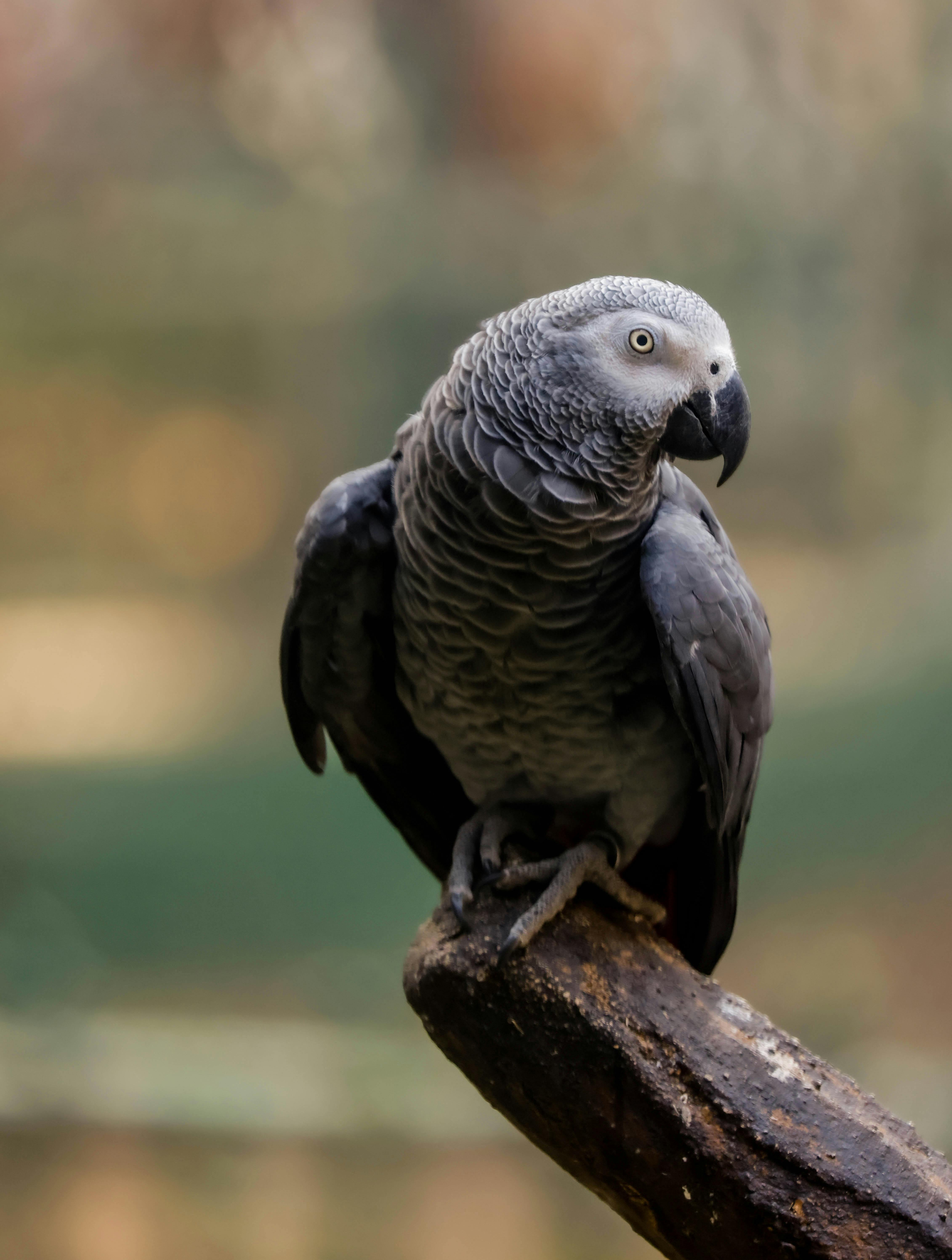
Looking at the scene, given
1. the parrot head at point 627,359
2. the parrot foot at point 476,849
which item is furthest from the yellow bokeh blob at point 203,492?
the parrot head at point 627,359

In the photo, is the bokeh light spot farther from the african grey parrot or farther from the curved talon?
the curved talon

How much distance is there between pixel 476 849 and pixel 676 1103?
1.25ft

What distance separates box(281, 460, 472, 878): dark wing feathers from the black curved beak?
0.36 metres

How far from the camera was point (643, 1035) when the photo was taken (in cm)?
95

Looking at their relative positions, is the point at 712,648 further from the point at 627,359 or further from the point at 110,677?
the point at 110,677

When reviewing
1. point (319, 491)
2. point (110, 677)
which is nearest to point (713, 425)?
point (319, 491)

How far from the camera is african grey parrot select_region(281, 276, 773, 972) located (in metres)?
0.93

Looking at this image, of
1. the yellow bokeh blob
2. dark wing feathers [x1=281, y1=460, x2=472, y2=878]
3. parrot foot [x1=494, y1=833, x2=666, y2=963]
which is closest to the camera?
parrot foot [x1=494, y1=833, x2=666, y2=963]

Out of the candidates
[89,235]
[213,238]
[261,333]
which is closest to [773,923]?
[261,333]

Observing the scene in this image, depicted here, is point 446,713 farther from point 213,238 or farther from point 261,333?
point 213,238

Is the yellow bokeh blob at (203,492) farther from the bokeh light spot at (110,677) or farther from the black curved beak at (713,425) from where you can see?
the black curved beak at (713,425)

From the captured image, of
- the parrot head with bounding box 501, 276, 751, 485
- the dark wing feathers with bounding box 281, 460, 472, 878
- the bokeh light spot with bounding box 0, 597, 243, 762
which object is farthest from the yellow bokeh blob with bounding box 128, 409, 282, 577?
the parrot head with bounding box 501, 276, 751, 485

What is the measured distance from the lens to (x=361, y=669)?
3.99ft

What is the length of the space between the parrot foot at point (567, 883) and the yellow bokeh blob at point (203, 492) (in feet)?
3.06
